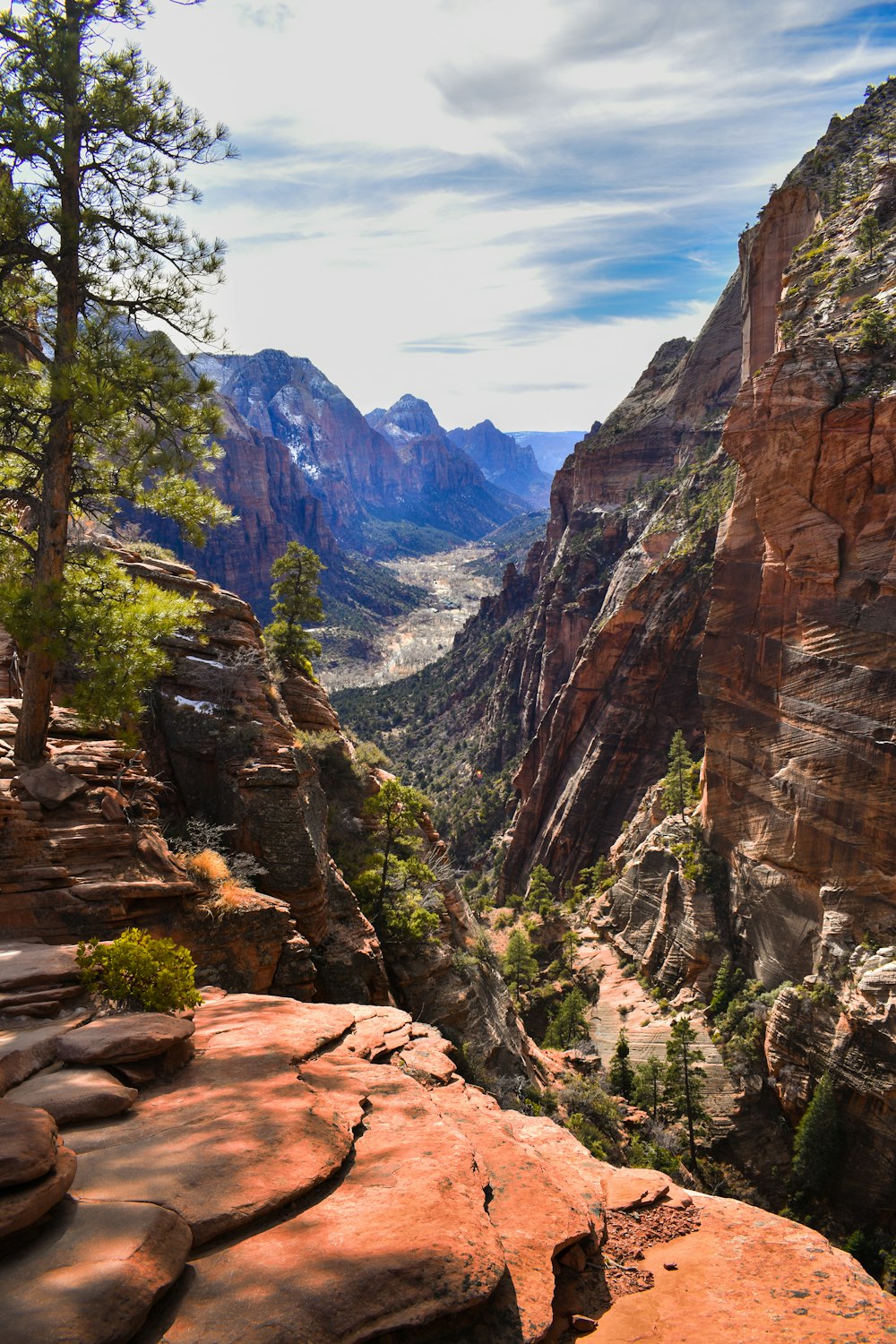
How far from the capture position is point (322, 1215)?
189 inches

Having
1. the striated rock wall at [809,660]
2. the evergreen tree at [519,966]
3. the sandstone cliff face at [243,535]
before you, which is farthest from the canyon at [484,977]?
the sandstone cliff face at [243,535]

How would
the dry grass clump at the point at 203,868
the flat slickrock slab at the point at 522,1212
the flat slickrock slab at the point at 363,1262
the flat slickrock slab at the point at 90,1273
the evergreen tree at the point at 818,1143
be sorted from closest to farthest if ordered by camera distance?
1. the flat slickrock slab at the point at 90,1273
2. the flat slickrock slab at the point at 363,1262
3. the flat slickrock slab at the point at 522,1212
4. the dry grass clump at the point at 203,868
5. the evergreen tree at the point at 818,1143

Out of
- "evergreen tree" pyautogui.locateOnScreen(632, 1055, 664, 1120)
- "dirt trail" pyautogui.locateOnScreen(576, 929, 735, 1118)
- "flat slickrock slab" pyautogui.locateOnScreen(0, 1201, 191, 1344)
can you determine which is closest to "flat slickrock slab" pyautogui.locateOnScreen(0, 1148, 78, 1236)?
"flat slickrock slab" pyautogui.locateOnScreen(0, 1201, 191, 1344)

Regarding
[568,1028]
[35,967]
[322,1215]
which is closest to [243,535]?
[568,1028]

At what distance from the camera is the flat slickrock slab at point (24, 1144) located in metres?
4.10

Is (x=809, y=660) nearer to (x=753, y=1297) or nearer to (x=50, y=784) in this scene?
(x=753, y=1297)

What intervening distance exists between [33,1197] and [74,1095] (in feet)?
5.80

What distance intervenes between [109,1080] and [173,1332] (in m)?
2.70

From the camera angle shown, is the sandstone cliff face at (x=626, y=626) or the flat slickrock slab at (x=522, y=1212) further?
the sandstone cliff face at (x=626, y=626)

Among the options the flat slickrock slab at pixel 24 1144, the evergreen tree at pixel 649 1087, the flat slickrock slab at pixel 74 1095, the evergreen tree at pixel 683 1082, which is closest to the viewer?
the flat slickrock slab at pixel 24 1144

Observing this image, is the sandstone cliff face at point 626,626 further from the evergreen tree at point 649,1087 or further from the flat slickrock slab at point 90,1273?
the flat slickrock slab at point 90,1273

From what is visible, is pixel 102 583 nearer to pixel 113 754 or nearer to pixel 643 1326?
pixel 113 754

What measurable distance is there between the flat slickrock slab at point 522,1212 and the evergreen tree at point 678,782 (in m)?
39.5

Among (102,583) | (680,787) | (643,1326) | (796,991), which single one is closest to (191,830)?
(102,583)
